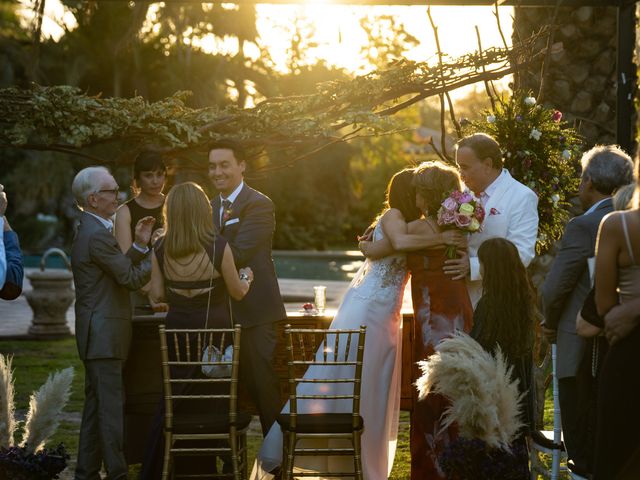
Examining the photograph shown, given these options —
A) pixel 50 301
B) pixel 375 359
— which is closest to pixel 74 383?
pixel 50 301

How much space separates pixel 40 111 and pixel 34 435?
2.33 m

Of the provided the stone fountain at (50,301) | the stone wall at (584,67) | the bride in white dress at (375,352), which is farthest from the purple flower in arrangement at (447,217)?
the stone fountain at (50,301)

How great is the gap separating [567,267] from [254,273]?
1934 millimetres

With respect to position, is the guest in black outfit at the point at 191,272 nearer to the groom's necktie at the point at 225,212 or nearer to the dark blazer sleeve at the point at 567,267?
the groom's necktie at the point at 225,212

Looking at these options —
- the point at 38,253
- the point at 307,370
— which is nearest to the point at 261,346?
the point at 307,370

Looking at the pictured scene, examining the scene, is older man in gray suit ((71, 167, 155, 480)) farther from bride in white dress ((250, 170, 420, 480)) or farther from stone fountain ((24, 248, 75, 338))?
stone fountain ((24, 248, 75, 338))

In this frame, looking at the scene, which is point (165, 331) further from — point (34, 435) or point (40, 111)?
point (40, 111)

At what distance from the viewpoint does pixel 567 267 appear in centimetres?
480

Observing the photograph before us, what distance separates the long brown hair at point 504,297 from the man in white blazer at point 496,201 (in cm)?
77

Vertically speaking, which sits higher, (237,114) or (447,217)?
(237,114)

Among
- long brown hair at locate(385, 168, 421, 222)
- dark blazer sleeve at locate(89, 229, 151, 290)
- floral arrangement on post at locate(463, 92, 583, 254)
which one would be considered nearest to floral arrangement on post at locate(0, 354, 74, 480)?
dark blazer sleeve at locate(89, 229, 151, 290)

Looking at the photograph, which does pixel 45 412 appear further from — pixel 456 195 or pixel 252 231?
pixel 456 195

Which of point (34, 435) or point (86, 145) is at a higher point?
point (86, 145)

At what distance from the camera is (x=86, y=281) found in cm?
560
